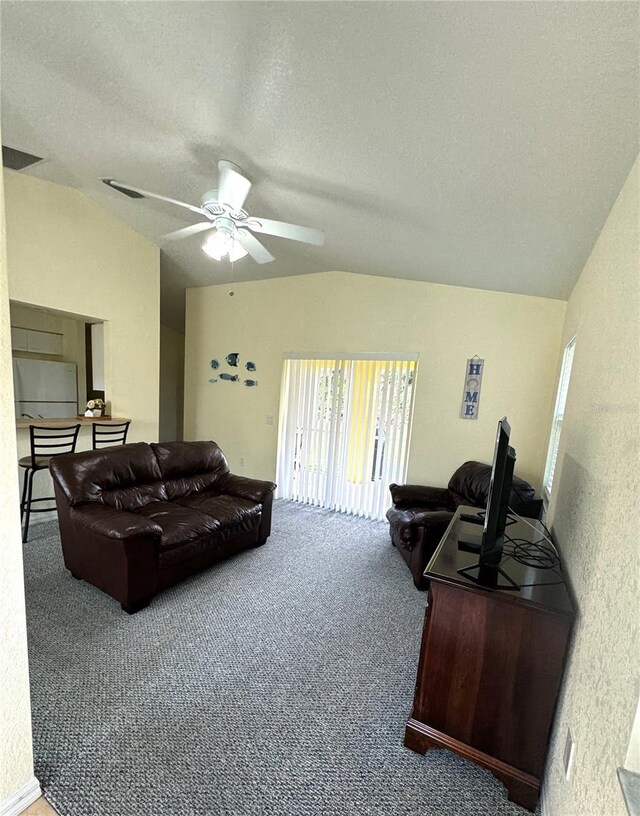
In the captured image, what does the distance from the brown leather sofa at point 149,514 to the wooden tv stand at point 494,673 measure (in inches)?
70.4

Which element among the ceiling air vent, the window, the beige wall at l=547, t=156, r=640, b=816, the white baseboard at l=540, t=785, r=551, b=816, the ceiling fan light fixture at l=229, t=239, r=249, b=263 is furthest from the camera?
the ceiling air vent

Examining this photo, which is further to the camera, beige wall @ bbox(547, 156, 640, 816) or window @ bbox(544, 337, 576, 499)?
window @ bbox(544, 337, 576, 499)

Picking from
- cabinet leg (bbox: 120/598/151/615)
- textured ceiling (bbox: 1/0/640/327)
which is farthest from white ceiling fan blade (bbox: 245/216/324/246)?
cabinet leg (bbox: 120/598/151/615)

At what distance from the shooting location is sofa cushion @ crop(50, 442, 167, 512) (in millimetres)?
2592

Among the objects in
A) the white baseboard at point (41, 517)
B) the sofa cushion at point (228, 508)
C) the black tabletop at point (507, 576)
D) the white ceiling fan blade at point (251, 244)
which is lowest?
the white baseboard at point (41, 517)

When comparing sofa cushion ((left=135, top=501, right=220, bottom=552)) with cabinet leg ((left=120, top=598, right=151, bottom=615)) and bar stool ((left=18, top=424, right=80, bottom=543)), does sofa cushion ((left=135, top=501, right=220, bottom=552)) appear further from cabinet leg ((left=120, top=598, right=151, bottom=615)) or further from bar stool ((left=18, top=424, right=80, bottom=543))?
bar stool ((left=18, top=424, right=80, bottom=543))

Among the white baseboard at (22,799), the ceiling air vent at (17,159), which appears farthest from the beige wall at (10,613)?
the ceiling air vent at (17,159)

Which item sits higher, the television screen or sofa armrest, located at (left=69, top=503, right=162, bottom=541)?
the television screen

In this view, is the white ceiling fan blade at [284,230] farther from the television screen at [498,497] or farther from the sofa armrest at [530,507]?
the sofa armrest at [530,507]

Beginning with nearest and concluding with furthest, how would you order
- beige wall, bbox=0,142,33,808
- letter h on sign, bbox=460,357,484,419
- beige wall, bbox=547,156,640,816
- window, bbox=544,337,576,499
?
beige wall, bbox=547,156,640,816, beige wall, bbox=0,142,33,808, window, bbox=544,337,576,499, letter h on sign, bbox=460,357,484,419

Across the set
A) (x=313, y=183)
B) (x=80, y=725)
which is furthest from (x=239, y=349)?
(x=80, y=725)

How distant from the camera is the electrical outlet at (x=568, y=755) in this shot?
1.12 m

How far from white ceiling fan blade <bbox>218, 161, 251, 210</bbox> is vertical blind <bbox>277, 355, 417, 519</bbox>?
7.82 ft

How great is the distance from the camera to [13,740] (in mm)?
1179
